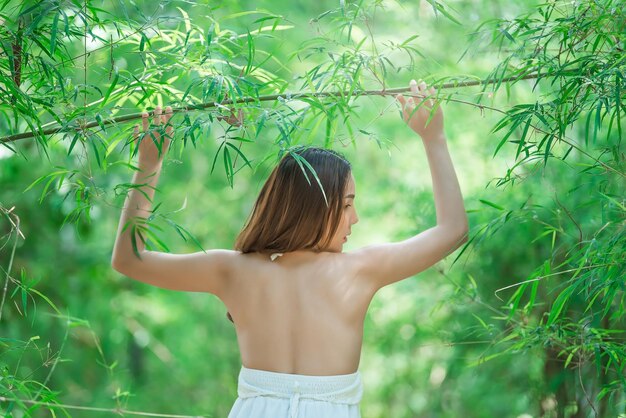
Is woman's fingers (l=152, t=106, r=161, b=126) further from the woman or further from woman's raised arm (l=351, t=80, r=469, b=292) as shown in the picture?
woman's raised arm (l=351, t=80, r=469, b=292)

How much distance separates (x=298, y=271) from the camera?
76.1 inches

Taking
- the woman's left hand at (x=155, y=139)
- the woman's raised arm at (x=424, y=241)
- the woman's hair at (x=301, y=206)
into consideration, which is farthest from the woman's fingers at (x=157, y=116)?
the woman's raised arm at (x=424, y=241)

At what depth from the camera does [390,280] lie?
198 centimetres

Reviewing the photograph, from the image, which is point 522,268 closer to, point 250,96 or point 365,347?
point 250,96

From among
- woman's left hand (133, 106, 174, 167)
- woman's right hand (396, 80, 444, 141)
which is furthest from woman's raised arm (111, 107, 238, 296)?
woman's right hand (396, 80, 444, 141)

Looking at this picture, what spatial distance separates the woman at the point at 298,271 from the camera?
1.90m

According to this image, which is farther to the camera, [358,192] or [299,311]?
[358,192]

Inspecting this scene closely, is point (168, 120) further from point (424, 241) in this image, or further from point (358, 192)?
point (358, 192)

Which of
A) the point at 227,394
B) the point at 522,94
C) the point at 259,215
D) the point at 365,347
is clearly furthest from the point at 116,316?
the point at 259,215

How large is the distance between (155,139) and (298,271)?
0.44 m

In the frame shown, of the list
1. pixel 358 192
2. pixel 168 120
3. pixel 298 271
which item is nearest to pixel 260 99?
pixel 168 120

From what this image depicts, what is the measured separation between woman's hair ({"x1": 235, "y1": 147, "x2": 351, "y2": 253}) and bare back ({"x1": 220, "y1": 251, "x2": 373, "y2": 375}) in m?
0.04

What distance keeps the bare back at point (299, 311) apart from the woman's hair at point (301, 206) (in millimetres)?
37

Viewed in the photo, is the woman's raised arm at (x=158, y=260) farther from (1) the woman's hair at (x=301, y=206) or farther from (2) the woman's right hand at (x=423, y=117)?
(2) the woman's right hand at (x=423, y=117)
